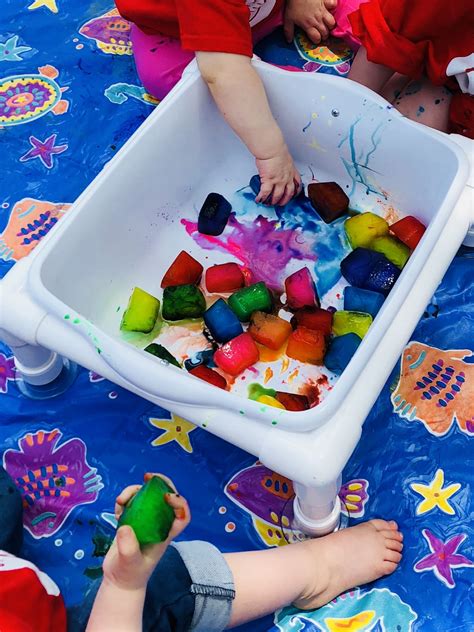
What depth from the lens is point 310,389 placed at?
877 millimetres

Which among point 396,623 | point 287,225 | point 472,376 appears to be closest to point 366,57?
point 287,225

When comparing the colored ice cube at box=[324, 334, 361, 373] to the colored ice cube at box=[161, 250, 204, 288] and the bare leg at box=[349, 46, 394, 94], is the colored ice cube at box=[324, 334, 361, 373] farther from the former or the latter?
the bare leg at box=[349, 46, 394, 94]

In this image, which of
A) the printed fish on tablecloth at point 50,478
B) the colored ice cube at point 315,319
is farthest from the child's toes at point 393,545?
the printed fish on tablecloth at point 50,478

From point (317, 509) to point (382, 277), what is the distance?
0.96 feet

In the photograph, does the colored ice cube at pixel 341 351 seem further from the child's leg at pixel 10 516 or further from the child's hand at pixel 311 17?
the child's hand at pixel 311 17

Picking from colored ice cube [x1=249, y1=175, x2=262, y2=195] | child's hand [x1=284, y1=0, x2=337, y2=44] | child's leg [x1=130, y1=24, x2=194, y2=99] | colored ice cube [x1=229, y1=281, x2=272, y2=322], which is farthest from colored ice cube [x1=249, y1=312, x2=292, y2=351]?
child's hand [x1=284, y1=0, x2=337, y2=44]

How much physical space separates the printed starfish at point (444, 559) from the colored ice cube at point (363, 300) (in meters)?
0.27

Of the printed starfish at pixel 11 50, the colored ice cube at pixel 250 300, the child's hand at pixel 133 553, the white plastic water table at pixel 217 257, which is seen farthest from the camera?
the printed starfish at pixel 11 50

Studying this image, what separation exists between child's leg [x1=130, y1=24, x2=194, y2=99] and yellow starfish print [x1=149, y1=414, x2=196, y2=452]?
0.53 metres

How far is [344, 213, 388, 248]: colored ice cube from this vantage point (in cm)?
95

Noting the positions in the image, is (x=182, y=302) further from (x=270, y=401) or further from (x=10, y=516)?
(x=10, y=516)

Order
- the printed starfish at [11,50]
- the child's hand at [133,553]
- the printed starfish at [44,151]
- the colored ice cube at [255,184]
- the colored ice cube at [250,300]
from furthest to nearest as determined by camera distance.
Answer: the printed starfish at [11,50]
the printed starfish at [44,151]
the colored ice cube at [255,184]
the colored ice cube at [250,300]
the child's hand at [133,553]

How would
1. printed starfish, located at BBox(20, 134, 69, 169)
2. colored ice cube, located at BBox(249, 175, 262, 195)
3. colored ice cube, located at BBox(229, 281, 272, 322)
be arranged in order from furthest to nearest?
1. printed starfish, located at BBox(20, 134, 69, 169)
2. colored ice cube, located at BBox(249, 175, 262, 195)
3. colored ice cube, located at BBox(229, 281, 272, 322)

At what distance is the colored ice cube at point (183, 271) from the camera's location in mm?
938
